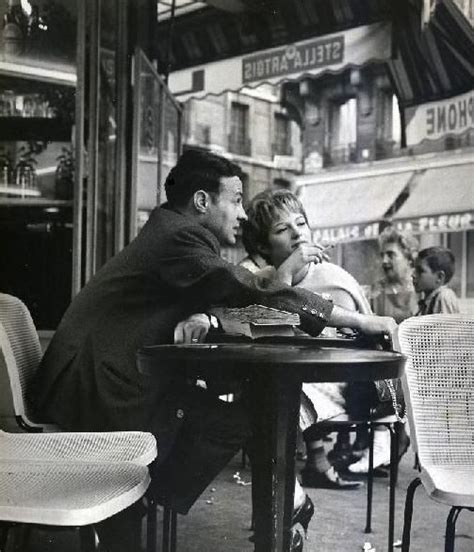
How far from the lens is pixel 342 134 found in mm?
2199

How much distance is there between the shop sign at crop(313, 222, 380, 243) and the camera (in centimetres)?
220

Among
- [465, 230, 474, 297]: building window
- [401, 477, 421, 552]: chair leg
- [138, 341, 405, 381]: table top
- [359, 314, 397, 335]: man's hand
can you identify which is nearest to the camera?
[138, 341, 405, 381]: table top

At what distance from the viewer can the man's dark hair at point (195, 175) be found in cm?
188

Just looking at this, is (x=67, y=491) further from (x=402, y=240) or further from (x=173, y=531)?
(x=402, y=240)

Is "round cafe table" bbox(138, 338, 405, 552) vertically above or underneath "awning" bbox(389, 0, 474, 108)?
underneath

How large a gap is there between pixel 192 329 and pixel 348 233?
70 centimetres

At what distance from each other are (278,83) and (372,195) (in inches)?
17.4

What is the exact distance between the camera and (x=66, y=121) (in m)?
2.17

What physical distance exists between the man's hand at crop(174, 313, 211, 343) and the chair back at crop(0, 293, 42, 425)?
1.24 ft

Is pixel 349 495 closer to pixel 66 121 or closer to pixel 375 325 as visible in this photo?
pixel 375 325

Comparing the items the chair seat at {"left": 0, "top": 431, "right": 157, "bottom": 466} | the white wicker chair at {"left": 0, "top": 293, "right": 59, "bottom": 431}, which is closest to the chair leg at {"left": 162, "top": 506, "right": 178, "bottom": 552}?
the chair seat at {"left": 0, "top": 431, "right": 157, "bottom": 466}

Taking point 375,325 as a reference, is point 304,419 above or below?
below

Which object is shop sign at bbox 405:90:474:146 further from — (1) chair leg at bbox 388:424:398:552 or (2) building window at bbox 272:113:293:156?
(1) chair leg at bbox 388:424:398:552

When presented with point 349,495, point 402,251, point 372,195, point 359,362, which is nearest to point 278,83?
point 372,195
